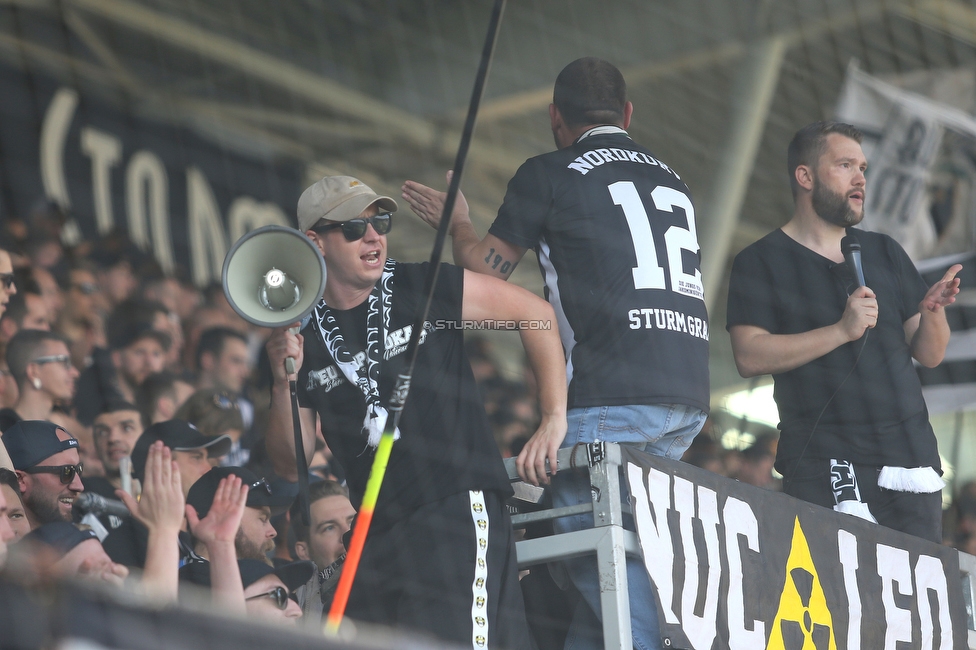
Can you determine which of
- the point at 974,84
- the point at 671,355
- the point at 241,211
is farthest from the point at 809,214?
the point at 241,211

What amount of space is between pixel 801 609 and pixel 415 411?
0.98m

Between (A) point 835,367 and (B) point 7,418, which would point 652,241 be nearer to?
(A) point 835,367

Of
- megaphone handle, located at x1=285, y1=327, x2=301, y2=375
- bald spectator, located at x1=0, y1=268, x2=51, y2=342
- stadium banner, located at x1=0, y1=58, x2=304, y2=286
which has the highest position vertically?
stadium banner, located at x1=0, y1=58, x2=304, y2=286

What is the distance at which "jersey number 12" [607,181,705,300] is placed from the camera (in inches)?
101

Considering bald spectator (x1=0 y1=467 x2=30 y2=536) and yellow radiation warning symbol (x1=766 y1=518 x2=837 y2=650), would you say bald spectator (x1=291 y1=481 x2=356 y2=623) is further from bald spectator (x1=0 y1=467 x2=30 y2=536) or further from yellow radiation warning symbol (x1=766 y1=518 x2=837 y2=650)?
yellow radiation warning symbol (x1=766 y1=518 x2=837 y2=650)

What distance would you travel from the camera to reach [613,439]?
2.48 m

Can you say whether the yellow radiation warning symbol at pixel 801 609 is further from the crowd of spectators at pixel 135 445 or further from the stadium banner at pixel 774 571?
the crowd of spectators at pixel 135 445

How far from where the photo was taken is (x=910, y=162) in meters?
6.28

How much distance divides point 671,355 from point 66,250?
3360mm

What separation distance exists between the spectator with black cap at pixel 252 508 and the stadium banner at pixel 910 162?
162 inches

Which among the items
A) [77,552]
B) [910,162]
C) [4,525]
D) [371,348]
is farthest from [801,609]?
[910,162]

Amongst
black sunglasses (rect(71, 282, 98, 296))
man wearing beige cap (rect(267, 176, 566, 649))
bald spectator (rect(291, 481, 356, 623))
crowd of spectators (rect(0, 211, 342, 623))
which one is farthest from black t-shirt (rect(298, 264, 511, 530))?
black sunglasses (rect(71, 282, 98, 296))

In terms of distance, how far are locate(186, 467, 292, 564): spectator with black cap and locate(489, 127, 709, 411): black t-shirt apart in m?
0.89

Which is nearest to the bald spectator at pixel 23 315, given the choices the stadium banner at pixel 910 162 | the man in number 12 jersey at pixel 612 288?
the man in number 12 jersey at pixel 612 288
